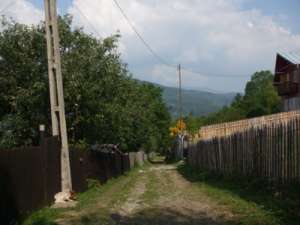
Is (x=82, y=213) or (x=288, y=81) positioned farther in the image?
(x=288, y=81)

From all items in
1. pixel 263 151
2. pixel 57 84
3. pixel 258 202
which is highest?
pixel 57 84

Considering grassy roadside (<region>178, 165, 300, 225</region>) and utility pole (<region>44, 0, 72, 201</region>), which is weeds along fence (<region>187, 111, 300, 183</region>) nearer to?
grassy roadside (<region>178, 165, 300, 225</region>)

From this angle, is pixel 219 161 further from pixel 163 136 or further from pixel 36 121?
pixel 163 136

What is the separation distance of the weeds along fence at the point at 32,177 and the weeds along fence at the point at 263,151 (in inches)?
219

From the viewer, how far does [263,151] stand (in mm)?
15586

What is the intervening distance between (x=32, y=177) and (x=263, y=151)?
21.7ft

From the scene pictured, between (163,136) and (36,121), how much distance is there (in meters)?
68.2

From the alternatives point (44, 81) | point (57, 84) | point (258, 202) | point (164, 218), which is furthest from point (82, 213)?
point (44, 81)

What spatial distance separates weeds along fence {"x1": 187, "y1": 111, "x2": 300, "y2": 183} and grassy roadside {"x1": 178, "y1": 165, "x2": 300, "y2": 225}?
0.48m

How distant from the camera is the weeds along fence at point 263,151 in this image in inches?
521

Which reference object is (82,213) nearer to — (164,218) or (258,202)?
(164,218)

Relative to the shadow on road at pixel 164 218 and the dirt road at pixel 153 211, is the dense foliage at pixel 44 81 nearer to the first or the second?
the dirt road at pixel 153 211

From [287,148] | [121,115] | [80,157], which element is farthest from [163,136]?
[287,148]

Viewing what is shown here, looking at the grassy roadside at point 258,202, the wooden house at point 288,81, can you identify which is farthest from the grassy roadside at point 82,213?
the wooden house at point 288,81
